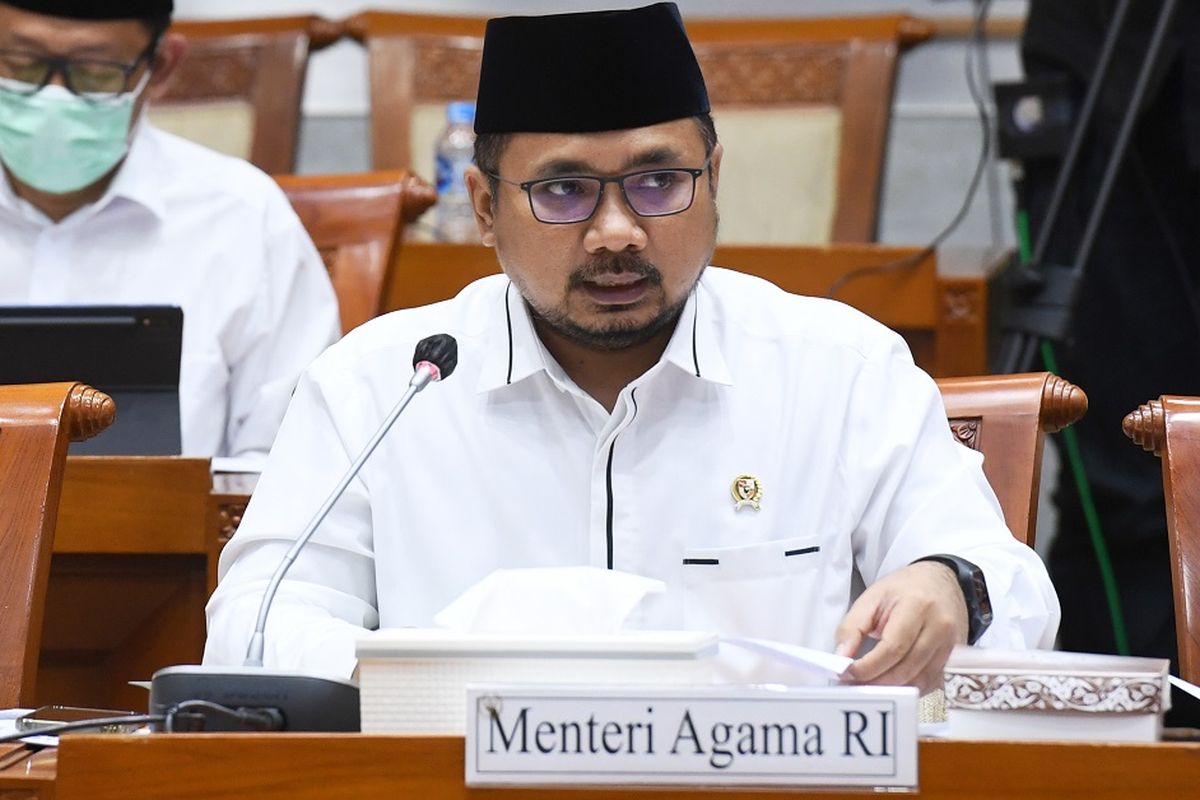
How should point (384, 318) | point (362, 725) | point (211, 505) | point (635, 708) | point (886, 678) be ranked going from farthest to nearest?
point (211, 505) → point (384, 318) → point (886, 678) → point (362, 725) → point (635, 708)

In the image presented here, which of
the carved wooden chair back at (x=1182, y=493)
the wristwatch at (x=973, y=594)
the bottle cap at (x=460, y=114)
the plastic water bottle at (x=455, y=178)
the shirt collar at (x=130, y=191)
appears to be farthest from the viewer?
the bottle cap at (x=460, y=114)

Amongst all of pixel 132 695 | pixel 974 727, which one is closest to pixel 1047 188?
pixel 132 695

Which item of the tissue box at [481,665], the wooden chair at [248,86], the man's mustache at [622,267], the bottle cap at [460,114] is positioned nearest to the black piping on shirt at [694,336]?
the man's mustache at [622,267]

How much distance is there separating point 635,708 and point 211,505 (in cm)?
118

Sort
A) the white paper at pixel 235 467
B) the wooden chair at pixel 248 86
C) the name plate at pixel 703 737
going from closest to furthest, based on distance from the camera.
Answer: the name plate at pixel 703 737 < the white paper at pixel 235 467 < the wooden chair at pixel 248 86

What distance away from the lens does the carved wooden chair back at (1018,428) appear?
192cm

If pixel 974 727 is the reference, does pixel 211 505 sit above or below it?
above

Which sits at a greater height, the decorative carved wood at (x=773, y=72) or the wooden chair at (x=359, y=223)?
the decorative carved wood at (x=773, y=72)

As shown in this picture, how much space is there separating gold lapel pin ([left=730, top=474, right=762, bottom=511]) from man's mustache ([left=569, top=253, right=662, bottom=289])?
0.23 metres

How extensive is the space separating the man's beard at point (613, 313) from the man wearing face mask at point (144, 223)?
121 centimetres

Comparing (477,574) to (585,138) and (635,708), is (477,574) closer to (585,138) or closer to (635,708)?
(585,138)

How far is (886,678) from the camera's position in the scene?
1.40 meters

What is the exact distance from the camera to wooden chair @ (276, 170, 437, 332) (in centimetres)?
307

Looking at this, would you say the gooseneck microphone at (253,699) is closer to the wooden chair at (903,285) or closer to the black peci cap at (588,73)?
the black peci cap at (588,73)
